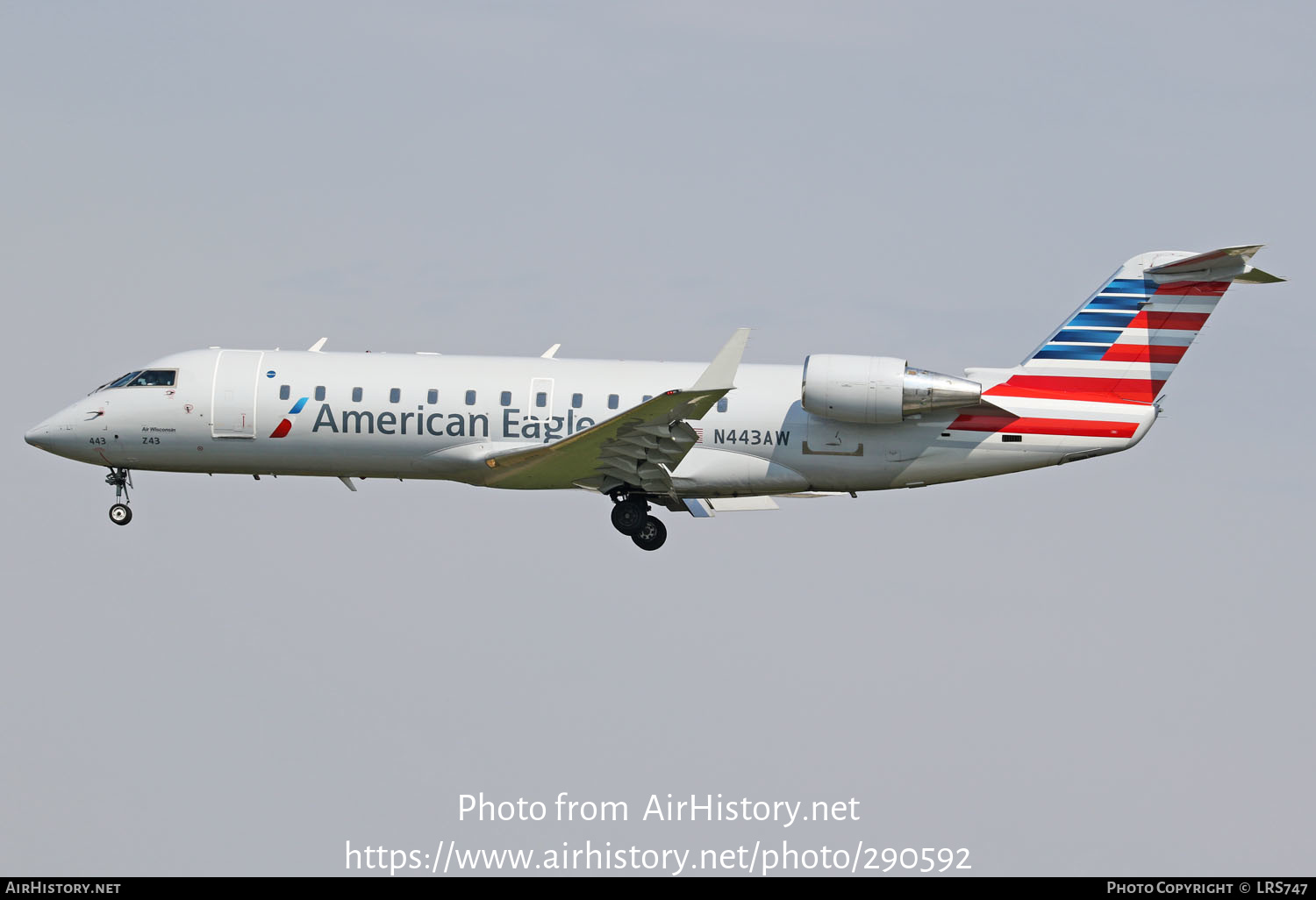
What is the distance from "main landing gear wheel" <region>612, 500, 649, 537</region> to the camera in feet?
96.7

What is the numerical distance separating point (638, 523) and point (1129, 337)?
9.87m

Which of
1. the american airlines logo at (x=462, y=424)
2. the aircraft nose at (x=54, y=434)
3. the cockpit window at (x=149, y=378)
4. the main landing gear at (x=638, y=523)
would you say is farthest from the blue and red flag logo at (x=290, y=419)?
the main landing gear at (x=638, y=523)

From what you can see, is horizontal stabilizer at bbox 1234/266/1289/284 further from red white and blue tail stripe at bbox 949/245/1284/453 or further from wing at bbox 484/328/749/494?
wing at bbox 484/328/749/494

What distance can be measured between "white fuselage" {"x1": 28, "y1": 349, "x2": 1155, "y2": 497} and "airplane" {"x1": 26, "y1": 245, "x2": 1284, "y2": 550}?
3 centimetres

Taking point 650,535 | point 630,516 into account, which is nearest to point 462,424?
point 630,516

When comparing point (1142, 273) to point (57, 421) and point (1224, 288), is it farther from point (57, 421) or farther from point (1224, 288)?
point (57, 421)

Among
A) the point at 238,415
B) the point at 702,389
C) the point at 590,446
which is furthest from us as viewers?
the point at 238,415

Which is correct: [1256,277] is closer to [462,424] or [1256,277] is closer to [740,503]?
[740,503]

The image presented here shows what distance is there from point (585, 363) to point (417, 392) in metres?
3.22

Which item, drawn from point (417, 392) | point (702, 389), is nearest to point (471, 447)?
point (417, 392)

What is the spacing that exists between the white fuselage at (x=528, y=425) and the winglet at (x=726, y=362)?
2672 millimetres

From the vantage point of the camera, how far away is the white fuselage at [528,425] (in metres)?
29.0

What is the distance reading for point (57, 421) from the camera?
3064cm

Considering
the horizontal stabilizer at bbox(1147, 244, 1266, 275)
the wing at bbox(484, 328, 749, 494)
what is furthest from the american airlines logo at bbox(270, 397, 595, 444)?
the horizontal stabilizer at bbox(1147, 244, 1266, 275)
